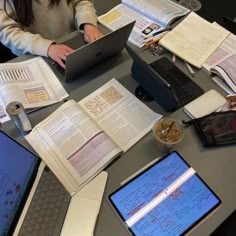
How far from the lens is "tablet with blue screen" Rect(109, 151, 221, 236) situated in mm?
740

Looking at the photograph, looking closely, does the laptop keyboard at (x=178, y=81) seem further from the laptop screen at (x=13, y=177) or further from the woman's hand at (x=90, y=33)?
the laptop screen at (x=13, y=177)

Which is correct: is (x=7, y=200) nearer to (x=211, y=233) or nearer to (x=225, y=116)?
(x=211, y=233)

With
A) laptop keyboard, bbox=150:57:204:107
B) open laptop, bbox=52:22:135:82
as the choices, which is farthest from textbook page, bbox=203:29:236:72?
open laptop, bbox=52:22:135:82

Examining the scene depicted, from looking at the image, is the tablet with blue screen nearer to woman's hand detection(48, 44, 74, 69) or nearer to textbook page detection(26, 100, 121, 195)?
textbook page detection(26, 100, 121, 195)

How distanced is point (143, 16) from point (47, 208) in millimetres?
952

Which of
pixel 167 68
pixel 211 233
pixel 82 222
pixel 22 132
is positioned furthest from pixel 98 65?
pixel 211 233

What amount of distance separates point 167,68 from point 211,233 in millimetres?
620

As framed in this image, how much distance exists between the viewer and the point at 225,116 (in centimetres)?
95

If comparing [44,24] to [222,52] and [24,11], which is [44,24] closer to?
[24,11]

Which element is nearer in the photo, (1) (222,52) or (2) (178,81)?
(2) (178,81)

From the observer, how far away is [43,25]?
4.18 feet

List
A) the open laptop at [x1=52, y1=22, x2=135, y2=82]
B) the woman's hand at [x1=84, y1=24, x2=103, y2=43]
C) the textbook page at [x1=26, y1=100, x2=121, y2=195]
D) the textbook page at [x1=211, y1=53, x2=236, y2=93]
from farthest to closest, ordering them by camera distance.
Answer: the woman's hand at [x1=84, y1=24, x2=103, y2=43] < the textbook page at [x1=211, y1=53, x2=236, y2=93] < the open laptop at [x1=52, y1=22, x2=135, y2=82] < the textbook page at [x1=26, y1=100, x2=121, y2=195]

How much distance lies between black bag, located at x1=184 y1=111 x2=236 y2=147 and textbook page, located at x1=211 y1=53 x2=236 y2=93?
144mm

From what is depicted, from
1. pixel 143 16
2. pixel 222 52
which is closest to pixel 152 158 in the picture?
pixel 222 52
